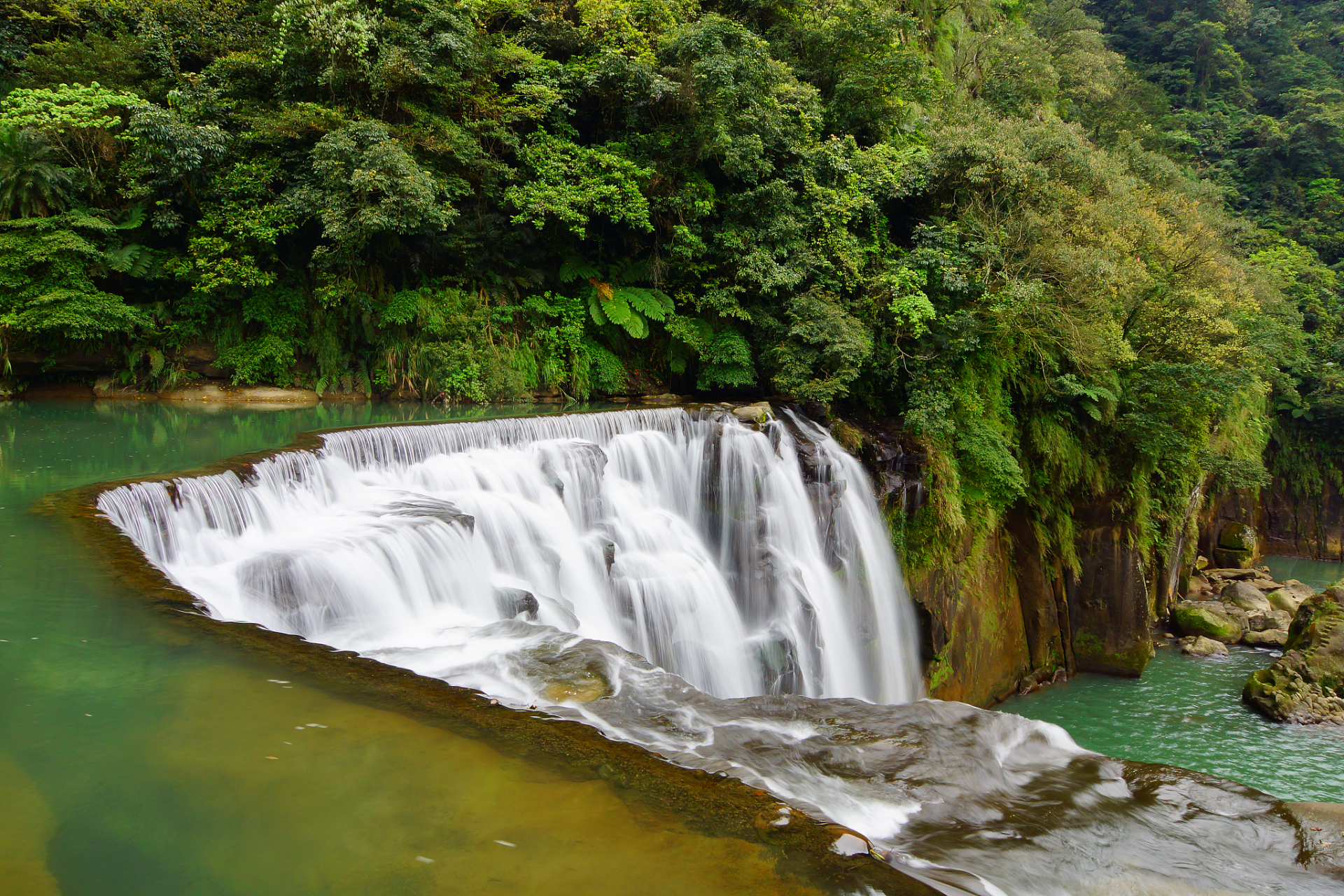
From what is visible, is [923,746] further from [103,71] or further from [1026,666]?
[103,71]

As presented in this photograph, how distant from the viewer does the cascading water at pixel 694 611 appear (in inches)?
134

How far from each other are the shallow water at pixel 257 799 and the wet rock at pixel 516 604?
298 centimetres

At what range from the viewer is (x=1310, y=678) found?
472 inches

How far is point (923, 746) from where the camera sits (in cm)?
397

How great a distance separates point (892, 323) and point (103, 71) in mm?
17122

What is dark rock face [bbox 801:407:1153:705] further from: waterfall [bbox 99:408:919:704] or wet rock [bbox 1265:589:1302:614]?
wet rock [bbox 1265:589:1302:614]

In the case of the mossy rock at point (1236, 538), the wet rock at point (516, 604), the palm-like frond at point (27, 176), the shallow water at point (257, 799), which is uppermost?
the palm-like frond at point (27, 176)

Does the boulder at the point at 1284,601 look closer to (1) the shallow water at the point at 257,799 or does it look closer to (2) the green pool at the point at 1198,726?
(2) the green pool at the point at 1198,726

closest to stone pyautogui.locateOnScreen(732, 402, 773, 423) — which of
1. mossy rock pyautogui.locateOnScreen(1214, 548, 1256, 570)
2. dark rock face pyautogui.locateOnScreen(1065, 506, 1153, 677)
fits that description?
dark rock face pyautogui.locateOnScreen(1065, 506, 1153, 677)

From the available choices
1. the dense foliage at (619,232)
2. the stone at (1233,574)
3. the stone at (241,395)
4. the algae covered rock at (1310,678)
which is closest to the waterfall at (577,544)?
the dense foliage at (619,232)

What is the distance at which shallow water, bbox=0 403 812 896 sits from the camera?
7.90ft

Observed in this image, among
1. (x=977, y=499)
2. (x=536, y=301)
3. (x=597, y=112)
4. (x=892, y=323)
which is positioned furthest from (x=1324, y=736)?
(x=597, y=112)

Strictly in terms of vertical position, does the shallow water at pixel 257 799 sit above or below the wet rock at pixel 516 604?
above

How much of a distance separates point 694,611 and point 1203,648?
12.5 metres
